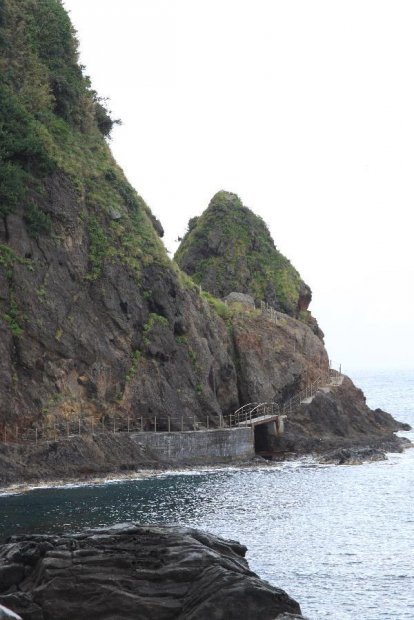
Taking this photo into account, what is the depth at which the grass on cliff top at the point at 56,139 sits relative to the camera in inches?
3302

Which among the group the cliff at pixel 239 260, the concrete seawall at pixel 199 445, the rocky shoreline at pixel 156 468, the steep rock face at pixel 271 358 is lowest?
the rocky shoreline at pixel 156 468

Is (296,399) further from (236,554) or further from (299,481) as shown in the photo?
(236,554)

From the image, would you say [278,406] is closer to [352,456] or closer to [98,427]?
[352,456]

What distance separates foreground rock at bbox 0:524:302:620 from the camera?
33062 mm

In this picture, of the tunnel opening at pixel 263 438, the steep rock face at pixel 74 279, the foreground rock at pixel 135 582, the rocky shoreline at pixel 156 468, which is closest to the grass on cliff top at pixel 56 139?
the steep rock face at pixel 74 279

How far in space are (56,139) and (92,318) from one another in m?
18.6

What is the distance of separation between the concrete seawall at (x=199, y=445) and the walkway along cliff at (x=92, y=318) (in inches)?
56.9

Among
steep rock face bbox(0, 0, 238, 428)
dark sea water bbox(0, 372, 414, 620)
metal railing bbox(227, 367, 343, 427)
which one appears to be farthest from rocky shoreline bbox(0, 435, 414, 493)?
steep rock face bbox(0, 0, 238, 428)

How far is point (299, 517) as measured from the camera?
58.2m

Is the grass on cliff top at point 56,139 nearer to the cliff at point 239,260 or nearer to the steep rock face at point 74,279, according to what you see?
the steep rock face at point 74,279

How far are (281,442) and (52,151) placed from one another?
1310 inches

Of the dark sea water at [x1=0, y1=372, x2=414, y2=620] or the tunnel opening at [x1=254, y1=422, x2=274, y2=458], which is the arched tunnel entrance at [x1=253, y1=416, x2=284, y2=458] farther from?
the dark sea water at [x1=0, y1=372, x2=414, y2=620]

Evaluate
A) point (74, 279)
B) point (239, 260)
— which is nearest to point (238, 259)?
point (239, 260)

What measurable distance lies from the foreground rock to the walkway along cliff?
34.3m
